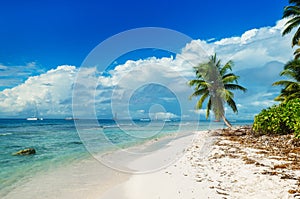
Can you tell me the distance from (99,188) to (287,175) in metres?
4.52

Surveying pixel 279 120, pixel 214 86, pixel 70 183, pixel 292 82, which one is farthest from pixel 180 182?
pixel 292 82

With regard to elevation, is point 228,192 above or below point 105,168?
above

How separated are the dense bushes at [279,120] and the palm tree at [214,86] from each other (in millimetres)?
6412

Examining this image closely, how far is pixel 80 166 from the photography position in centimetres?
853

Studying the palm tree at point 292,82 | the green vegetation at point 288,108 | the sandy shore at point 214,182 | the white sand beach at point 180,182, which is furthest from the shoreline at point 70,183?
the palm tree at point 292,82

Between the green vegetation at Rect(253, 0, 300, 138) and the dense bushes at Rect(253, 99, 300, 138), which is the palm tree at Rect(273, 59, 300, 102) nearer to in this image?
the green vegetation at Rect(253, 0, 300, 138)

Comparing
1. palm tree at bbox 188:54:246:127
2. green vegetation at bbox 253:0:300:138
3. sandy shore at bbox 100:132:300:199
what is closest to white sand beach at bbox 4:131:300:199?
sandy shore at bbox 100:132:300:199

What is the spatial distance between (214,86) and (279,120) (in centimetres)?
889

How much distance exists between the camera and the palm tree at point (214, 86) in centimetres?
2020

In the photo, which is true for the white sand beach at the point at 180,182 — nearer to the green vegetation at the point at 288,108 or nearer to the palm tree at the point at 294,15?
the green vegetation at the point at 288,108

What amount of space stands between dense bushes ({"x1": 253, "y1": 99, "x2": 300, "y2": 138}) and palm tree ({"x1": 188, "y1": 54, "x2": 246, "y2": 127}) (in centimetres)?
641

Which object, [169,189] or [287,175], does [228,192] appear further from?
[287,175]

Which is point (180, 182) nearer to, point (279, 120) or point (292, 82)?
point (279, 120)

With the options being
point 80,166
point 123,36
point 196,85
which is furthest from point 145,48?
point 196,85
